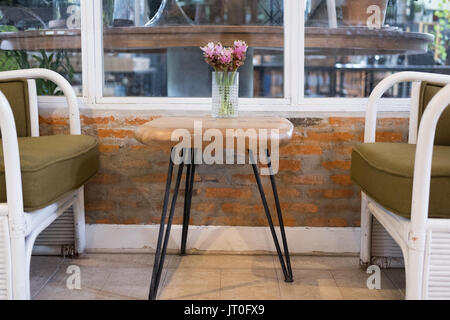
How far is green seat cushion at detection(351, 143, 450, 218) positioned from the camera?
1645 millimetres

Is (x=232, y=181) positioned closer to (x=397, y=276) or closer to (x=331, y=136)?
(x=331, y=136)

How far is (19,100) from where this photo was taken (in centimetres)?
236

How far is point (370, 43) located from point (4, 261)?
1919 millimetres

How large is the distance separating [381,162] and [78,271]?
4.46 ft

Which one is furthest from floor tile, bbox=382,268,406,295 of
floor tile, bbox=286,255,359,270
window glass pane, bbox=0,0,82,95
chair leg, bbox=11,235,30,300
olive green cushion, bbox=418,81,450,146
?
window glass pane, bbox=0,0,82,95

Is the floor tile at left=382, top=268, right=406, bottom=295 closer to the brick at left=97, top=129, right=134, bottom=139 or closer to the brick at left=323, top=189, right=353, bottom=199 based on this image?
the brick at left=323, top=189, right=353, bottom=199

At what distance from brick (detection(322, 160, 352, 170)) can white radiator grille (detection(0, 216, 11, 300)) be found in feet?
4.77

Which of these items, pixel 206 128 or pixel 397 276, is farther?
pixel 397 276

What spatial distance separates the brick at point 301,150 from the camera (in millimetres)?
2529

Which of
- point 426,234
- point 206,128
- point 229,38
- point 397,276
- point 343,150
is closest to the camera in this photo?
point 426,234

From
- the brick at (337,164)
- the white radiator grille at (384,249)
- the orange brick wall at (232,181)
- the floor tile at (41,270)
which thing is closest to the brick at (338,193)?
the orange brick wall at (232,181)

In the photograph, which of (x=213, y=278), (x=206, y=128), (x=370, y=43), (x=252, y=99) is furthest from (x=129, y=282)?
(x=370, y=43)
